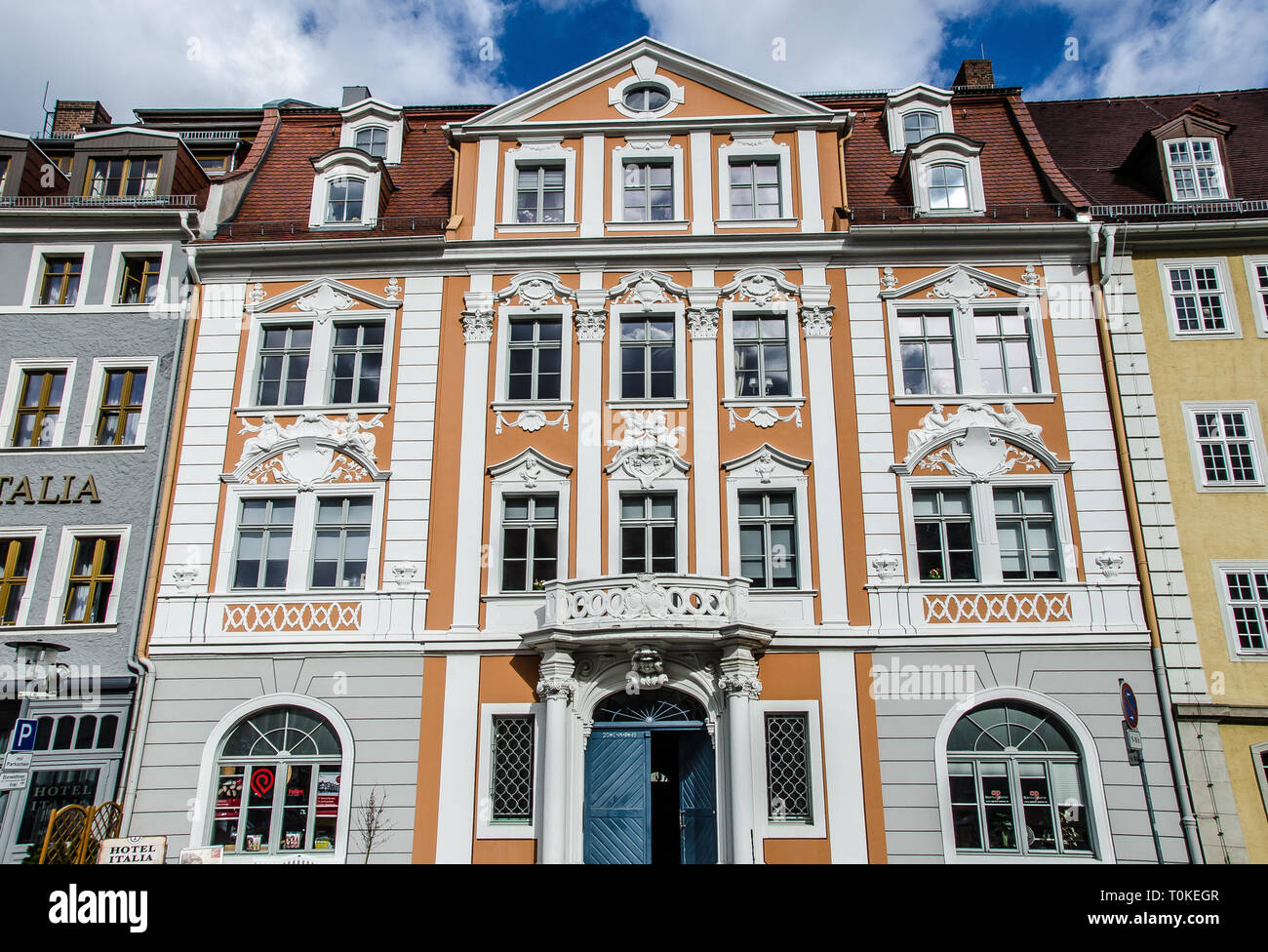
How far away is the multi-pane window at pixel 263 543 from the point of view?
58.6 ft

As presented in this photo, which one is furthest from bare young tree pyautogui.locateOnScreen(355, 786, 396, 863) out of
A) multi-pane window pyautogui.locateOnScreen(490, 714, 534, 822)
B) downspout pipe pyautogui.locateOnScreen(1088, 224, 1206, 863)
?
downspout pipe pyautogui.locateOnScreen(1088, 224, 1206, 863)

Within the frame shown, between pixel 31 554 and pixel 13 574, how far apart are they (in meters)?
0.47

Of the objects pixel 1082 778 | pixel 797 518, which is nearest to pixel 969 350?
pixel 797 518

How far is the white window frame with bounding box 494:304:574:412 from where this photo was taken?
18.5 meters

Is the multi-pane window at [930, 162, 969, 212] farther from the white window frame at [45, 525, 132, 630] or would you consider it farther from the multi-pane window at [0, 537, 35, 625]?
the multi-pane window at [0, 537, 35, 625]

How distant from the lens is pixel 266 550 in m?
18.0

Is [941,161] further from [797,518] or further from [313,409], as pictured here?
[313,409]

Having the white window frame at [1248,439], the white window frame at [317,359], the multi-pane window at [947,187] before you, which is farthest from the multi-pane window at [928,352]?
the white window frame at [317,359]

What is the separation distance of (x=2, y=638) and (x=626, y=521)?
37.8ft

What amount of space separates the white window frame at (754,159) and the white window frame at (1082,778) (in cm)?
988

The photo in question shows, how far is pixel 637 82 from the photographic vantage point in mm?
20766

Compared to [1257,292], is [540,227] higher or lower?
higher

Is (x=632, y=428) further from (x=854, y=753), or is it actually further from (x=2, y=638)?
(x=2, y=638)

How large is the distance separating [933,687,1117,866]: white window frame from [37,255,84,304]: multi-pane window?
62.6ft
